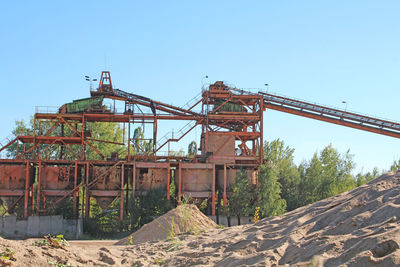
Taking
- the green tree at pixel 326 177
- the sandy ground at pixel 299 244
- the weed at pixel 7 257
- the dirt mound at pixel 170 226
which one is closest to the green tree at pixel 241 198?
the green tree at pixel 326 177

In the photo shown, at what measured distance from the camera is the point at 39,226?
36.2m

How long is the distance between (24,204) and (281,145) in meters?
32.9

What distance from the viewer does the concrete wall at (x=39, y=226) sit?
118 ft

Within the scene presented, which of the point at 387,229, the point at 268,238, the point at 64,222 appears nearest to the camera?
the point at 387,229

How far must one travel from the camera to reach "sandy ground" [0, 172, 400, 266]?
26.6ft

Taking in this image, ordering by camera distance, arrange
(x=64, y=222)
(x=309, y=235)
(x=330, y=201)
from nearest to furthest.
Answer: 1. (x=309, y=235)
2. (x=330, y=201)
3. (x=64, y=222)

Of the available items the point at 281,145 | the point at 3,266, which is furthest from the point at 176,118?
the point at 3,266

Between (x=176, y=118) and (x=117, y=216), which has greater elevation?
(x=176, y=118)

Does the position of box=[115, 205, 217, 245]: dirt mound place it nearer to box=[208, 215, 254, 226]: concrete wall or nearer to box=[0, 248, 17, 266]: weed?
box=[0, 248, 17, 266]: weed

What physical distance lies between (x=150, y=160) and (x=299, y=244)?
30.2 m

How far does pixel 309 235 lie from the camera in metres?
9.84

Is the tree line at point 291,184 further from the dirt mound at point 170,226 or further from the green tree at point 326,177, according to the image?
the dirt mound at point 170,226

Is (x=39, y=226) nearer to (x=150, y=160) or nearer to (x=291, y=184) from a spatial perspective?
(x=150, y=160)

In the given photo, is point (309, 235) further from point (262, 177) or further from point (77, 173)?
point (77, 173)
